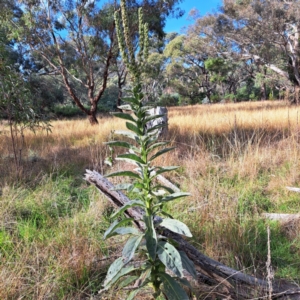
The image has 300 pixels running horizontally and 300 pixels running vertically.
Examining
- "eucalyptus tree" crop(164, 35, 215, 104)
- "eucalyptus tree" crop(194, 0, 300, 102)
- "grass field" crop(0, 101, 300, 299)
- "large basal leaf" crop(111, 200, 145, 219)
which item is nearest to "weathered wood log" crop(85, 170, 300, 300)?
"grass field" crop(0, 101, 300, 299)

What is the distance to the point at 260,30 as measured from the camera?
15.8m

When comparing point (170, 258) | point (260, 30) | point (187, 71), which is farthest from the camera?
point (187, 71)

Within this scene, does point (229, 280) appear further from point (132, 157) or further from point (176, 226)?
point (132, 157)

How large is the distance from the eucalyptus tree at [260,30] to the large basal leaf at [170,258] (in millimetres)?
11865

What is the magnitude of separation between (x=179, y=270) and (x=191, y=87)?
116 ft

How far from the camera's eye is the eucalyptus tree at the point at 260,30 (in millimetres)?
14125

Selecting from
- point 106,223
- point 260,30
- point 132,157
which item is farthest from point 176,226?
point 260,30

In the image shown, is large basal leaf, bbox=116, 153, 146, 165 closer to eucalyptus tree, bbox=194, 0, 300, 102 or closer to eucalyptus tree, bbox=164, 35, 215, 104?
eucalyptus tree, bbox=194, 0, 300, 102

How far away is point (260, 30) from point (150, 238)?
17.7 metres

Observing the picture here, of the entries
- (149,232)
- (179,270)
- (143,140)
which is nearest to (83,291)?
(149,232)

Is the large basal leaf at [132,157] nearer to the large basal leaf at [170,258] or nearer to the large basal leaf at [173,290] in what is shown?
the large basal leaf at [170,258]

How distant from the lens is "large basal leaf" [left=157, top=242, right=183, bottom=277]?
1123 mm

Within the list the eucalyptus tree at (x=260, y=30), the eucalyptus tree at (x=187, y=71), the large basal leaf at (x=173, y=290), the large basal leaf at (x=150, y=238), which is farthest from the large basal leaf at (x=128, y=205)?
the eucalyptus tree at (x=187, y=71)

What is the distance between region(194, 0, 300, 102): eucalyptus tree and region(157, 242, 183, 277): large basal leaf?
467 inches
